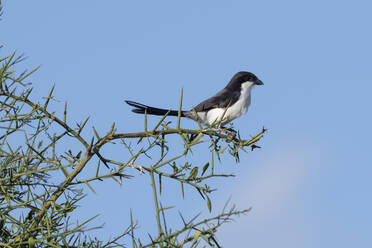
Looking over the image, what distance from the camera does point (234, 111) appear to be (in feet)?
27.2

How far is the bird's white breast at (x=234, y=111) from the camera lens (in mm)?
7805

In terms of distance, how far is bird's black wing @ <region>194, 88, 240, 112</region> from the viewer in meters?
7.96

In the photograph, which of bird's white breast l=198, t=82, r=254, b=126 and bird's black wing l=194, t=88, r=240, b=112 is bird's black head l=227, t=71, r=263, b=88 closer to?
bird's white breast l=198, t=82, r=254, b=126

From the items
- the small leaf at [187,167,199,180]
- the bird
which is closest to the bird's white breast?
the bird

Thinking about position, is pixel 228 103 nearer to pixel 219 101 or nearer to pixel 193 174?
pixel 219 101

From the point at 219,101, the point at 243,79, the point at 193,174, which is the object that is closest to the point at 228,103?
the point at 219,101

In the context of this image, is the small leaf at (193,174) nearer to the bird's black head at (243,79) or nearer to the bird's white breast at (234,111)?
the bird's white breast at (234,111)

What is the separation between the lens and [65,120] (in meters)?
2.54

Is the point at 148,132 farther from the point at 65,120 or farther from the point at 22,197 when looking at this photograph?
the point at 22,197

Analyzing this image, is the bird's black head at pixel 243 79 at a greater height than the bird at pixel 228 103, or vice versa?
the bird's black head at pixel 243 79

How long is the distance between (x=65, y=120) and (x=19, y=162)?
1.26ft

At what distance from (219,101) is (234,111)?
1.06 feet

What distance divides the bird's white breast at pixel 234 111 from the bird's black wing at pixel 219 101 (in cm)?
7

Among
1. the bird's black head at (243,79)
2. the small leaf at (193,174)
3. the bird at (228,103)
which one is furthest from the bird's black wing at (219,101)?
the small leaf at (193,174)
